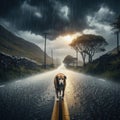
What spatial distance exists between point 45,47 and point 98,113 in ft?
250

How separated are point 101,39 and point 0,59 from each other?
5147 centimetres

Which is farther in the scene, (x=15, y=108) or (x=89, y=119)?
(x=15, y=108)

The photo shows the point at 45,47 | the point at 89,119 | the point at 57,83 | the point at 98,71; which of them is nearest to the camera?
the point at 89,119

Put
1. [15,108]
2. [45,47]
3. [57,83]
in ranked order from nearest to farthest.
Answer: [15,108] < [57,83] < [45,47]

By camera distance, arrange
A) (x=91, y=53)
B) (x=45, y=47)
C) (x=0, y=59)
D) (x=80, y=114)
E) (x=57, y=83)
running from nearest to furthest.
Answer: (x=80, y=114)
(x=57, y=83)
(x=0, y=59)
(x=91, y=53)
(x=45, y=47)

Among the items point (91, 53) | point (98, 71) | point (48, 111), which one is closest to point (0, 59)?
point (98, 71)

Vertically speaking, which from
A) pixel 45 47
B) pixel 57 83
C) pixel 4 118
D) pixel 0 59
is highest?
pixel 45 47

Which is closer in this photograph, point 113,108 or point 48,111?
point 48,111

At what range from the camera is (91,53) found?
77750 mm

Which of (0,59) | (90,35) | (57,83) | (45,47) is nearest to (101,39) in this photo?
(90,35)

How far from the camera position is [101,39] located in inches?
3095

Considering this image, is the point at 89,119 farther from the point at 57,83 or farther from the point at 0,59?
the point at 0,59

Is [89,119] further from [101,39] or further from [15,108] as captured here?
[101,39]

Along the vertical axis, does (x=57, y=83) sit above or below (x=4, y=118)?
above
